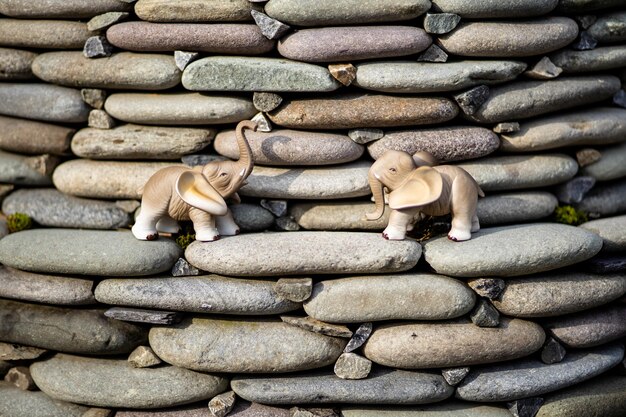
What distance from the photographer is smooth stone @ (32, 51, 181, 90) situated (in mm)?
6164

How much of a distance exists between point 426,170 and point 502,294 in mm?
1404

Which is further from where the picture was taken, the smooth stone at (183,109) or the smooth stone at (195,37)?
the smooth stone at (183,109)

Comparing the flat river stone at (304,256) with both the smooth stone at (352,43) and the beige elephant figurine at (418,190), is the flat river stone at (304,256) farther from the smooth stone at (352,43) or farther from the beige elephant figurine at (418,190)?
the smooth stone at (352,43)

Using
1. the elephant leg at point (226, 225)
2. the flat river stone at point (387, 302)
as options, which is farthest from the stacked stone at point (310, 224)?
the elephant leg at point (226, 225)

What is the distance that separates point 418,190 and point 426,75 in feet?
3.92

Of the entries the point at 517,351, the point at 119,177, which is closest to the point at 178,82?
the point at 119,177

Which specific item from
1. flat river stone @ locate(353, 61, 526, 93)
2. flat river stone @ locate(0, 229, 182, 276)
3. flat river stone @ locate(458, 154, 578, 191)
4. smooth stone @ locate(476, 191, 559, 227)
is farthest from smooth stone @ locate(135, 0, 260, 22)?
smooth stone @ locate(476, 191, 559, 227)

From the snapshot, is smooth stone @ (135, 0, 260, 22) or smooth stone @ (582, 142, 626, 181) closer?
smooth stone @ (135, 0, 260, 22)

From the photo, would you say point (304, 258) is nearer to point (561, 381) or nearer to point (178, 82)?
point (178, 82)

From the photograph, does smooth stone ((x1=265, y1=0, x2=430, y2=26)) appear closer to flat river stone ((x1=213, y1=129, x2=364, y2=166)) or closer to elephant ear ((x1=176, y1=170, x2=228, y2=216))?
flat river stone ((x1=213, y1=129, x2=364, y2=166))

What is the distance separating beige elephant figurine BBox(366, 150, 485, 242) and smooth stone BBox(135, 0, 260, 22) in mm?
2031

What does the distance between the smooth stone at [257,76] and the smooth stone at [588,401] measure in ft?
12.4

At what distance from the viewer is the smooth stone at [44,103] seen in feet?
21.3

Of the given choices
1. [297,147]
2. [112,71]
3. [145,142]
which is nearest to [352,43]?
[297,147]
